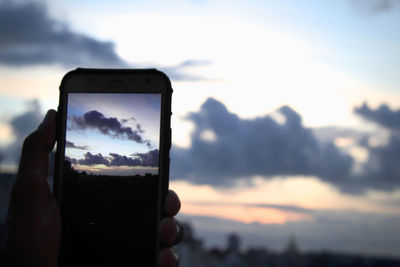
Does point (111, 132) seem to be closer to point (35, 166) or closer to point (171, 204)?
point (35, 166)

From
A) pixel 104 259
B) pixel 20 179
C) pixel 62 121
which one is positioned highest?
pixel 62 121

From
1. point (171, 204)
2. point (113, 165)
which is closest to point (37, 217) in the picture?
point (113, 165)

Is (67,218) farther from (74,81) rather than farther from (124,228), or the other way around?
(74,81)

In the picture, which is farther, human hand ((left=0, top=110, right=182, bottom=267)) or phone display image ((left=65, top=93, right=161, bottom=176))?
phone display image ((left=65, top=93, right=161, bottom=176))

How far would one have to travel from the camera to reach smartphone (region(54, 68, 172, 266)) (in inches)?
328

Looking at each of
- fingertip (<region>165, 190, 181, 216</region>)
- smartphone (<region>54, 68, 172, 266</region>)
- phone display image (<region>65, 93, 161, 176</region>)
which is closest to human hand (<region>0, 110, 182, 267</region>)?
fingertip (<region>165, 190, 181, 216</region>)

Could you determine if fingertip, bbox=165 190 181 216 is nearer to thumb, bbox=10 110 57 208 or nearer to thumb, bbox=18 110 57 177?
thumb, bbox=10 110 57 208

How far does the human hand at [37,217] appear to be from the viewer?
26.6ft

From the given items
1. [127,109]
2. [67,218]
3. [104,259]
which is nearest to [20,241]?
[67,218]

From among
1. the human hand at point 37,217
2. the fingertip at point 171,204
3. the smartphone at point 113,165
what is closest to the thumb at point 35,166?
the human hand at point 37,217

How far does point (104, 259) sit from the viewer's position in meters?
8.34

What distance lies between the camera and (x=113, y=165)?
8500 millimetres

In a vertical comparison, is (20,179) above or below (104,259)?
above

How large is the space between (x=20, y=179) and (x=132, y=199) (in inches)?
70.4
